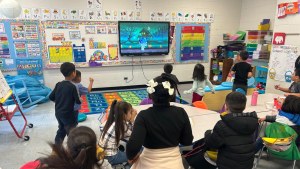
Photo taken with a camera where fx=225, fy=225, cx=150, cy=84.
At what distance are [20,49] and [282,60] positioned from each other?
558 centimetres

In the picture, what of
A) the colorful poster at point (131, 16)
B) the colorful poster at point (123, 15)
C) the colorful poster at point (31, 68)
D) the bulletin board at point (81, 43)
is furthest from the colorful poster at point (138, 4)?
the colorful poster at point (31, 68)

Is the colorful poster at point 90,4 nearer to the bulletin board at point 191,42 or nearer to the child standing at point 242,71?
the bulletin board at point 191,42

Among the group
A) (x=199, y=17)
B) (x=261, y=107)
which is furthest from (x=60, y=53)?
(x=261, y=107)

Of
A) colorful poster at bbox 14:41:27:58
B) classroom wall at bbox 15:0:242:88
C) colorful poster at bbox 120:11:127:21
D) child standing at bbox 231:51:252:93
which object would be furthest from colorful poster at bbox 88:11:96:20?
child standing at bbox 231:51:252:93

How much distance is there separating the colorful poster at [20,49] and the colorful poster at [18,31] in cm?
11

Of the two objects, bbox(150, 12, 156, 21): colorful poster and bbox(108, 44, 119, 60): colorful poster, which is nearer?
bbox(108, 44, 119, 60): colorful poster

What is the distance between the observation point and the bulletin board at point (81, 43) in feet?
17.1

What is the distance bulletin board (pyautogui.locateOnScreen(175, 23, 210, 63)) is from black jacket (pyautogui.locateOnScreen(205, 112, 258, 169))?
4.74 metres

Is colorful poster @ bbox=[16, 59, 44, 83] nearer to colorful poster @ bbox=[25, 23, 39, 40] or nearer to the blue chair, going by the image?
colorful poster @ bbox=[25, 23, 39, 40]

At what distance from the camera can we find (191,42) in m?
6.34

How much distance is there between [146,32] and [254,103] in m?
3.65

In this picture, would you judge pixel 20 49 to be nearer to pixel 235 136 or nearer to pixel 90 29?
pixel 90 29

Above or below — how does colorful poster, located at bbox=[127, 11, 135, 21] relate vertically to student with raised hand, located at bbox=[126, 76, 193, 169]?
above

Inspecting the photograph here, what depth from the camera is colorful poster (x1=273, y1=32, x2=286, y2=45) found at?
4.42 m
